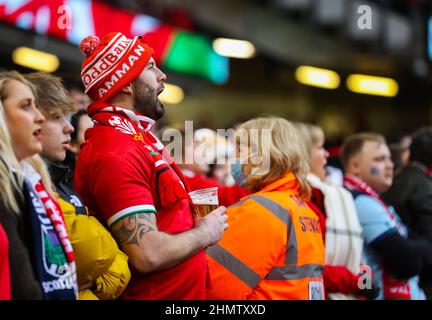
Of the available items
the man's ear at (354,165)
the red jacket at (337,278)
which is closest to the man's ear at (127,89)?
the red jacket at (337,278)

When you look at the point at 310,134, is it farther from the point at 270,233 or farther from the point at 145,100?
the point at 145,100

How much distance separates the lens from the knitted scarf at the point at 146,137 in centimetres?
416

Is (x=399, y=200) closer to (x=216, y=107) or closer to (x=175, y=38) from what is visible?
(x=175, y=38)

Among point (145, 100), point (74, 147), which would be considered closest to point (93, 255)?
point (145, 100)

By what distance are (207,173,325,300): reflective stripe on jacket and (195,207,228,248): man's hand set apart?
59 centimetres

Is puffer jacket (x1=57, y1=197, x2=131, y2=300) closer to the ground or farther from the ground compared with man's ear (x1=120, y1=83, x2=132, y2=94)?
closer to the ground

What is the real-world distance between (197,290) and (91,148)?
88cm

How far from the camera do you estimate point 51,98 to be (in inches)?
164

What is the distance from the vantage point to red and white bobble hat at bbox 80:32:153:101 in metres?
4.35

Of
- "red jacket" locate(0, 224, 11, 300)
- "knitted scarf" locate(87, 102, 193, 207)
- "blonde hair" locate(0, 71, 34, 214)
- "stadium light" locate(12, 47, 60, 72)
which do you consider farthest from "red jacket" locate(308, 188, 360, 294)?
"stadium light" locate(12, 47, 60, 72)

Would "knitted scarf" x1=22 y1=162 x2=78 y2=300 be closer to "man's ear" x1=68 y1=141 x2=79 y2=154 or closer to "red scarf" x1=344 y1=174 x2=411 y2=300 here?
"man's ear" x1=68 y1=141 x2=79 y2=154

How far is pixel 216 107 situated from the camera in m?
22.7

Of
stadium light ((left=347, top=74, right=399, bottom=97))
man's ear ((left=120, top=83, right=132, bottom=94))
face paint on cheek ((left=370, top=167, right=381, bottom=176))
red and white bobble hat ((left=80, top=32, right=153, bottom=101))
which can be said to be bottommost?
face paint on cheek ((left=370, top=167, right=381, bottom=176))

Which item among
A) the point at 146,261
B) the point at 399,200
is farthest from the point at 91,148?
the point at 399,200
